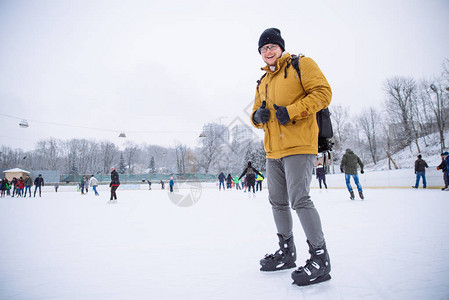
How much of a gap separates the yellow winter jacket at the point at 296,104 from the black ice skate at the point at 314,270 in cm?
66

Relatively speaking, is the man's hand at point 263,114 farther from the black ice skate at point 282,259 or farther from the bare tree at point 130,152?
the bare tree at point 130,152

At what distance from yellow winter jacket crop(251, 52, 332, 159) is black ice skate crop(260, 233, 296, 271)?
66 cm

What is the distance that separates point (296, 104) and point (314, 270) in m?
1.05

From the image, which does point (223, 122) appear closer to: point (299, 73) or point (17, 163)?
point (299, 73)

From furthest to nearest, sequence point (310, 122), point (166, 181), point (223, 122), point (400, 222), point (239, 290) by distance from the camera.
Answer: point (166, 181) < point (223, 122) < point (400, 222) < point (310, 122) < point (239, 290)

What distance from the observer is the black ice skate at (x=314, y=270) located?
1363 millimetres

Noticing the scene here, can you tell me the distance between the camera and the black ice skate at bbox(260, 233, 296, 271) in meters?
1.63

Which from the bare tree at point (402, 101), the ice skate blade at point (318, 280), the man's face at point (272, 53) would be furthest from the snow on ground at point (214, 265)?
the bare tree at point (402, 101)

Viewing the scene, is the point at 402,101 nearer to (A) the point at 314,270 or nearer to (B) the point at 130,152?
(A) the point at 314,270

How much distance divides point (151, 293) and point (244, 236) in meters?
1.67

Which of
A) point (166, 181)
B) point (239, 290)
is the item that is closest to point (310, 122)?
point (239, 290)

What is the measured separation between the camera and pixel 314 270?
54.7 inches

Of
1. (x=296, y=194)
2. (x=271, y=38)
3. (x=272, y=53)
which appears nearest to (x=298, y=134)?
(x=296, y=194)

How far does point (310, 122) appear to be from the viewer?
1615 millimetres
